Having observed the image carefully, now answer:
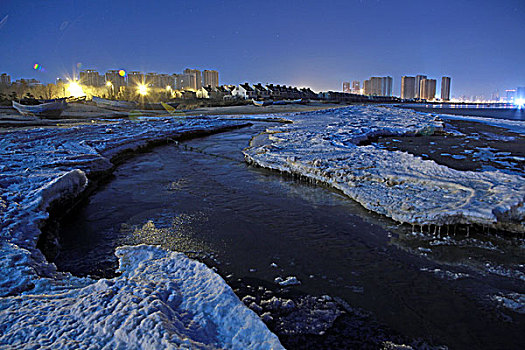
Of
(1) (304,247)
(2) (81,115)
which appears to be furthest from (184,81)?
(1) (304,247)

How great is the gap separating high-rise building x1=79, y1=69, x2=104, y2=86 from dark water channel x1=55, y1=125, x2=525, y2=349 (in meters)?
87.4

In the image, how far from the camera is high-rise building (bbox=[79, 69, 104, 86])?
78.2 meters

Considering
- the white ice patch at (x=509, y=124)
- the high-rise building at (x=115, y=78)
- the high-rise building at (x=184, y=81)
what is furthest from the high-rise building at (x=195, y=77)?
the white ice patch at (x=509, y=124)

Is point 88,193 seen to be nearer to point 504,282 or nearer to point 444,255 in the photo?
point 444,255

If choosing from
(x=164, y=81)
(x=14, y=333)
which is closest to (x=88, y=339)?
(x=14, y=333)

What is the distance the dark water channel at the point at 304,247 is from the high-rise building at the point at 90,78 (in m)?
87.4

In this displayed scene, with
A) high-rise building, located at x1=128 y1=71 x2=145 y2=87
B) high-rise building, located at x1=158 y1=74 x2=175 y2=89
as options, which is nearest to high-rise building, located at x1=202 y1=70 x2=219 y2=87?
high-rise building, located at x1=158 y1=74 x2=175 y2=89

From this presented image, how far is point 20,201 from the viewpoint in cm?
400

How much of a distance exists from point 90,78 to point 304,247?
92.6 meters

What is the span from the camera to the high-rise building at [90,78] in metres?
78.2

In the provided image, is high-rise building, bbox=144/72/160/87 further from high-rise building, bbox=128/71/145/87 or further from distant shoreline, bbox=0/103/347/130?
distant shoreline, bbox=0/103/347/130

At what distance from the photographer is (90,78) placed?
79812mm

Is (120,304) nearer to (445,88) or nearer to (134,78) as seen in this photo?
(134,78)

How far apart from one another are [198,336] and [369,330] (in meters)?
1.24
